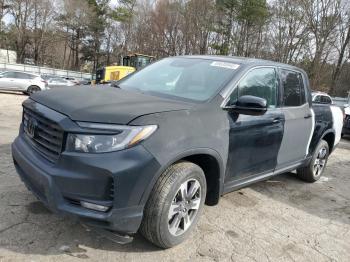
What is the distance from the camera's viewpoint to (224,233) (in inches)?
149

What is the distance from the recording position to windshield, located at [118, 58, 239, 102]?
3709mm

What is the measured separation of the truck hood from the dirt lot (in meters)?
1.17

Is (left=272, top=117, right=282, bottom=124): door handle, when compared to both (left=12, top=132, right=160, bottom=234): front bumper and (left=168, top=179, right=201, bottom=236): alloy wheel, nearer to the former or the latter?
(left=168, top=179, right=201, bottom=236): alloy wheel

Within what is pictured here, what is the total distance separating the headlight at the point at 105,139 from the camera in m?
2.75

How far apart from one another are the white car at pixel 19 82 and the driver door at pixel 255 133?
18.5m

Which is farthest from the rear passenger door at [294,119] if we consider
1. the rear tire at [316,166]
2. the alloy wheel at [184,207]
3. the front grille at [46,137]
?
the front grille at [46,137]

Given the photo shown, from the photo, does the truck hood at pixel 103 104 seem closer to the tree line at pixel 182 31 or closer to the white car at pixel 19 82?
the white car at pixel 19 82

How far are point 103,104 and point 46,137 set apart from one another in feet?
1.79

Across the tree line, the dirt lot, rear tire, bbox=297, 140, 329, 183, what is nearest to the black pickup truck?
the dirt lot

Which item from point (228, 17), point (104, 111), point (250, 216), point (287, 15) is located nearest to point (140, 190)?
point (104, 111)

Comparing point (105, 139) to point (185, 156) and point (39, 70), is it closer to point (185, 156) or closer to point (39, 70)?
point (185, 156)

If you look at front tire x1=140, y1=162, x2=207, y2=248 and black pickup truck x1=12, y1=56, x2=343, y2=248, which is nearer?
black pickup truck x1=12, y1=56, x2=343, y2=248

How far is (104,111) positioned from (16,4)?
55.1 m

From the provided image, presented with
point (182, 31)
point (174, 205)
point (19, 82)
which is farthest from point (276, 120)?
point (182, 31)
